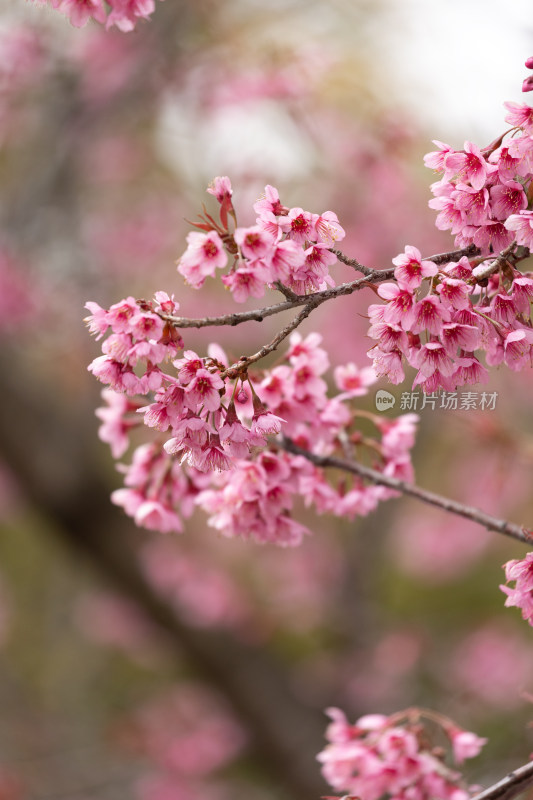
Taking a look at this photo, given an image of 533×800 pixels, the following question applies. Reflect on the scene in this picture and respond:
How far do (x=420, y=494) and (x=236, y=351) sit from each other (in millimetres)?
1714

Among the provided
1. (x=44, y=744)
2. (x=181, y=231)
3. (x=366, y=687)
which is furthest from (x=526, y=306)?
(x=44, y=744)

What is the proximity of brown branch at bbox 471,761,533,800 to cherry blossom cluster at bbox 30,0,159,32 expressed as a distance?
118 centimetres

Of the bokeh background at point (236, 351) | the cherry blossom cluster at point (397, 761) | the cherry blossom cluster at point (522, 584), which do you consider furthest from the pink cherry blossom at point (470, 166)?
the bokeh background at point (236, 351)

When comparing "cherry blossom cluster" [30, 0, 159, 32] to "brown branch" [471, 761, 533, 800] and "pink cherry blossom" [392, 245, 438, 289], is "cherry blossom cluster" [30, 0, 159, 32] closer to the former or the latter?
"pink cherry blossom" [392, 245, 438, 289]

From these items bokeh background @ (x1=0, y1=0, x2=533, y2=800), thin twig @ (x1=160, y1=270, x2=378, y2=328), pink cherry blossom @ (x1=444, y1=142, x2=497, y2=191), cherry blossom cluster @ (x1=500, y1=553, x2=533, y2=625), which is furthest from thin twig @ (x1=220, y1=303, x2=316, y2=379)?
bokeh background @ (x1=0, y1=0, x2=533, y2=800)

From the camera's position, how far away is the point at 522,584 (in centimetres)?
96

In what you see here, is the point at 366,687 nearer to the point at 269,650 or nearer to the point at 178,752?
the point at 269,650

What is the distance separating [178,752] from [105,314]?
4.44 meters

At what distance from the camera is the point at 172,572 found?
4.43 metres

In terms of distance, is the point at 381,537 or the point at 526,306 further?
the point at 381,537

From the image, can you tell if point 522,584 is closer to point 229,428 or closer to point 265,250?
point 229,428

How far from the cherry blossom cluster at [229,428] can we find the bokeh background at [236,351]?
4.77ft

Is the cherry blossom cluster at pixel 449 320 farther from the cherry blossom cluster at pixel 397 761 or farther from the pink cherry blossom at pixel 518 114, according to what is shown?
the cherry blossom cluster at pixel 397 761

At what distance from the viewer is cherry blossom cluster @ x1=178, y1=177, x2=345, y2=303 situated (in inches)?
33.6
